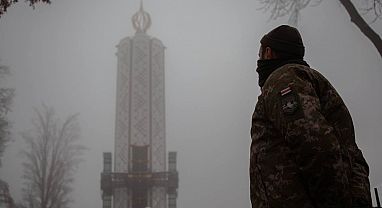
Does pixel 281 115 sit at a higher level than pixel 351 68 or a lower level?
lower

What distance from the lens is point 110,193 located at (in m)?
6.45

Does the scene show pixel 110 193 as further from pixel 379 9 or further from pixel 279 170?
pixel 279 170

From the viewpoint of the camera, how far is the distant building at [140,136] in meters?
6.38

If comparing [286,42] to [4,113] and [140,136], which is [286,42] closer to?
[140,136]

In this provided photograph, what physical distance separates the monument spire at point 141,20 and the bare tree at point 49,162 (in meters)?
2.57

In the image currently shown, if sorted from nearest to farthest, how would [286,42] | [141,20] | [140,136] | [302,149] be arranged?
[302,149]
[286,42]
[140,136]
[141,20]

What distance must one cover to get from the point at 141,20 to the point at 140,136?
9.33ft

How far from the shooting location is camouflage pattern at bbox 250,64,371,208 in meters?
0.71

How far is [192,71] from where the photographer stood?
8.89 m

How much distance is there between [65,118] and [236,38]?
389cm

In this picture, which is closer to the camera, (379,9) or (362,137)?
(362,137)

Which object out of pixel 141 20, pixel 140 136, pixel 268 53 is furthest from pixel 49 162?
pixel 268 53

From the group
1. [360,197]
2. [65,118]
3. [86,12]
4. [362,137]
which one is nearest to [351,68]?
[362,137]

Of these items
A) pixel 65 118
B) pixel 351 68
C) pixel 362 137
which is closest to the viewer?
pixel 362 137
